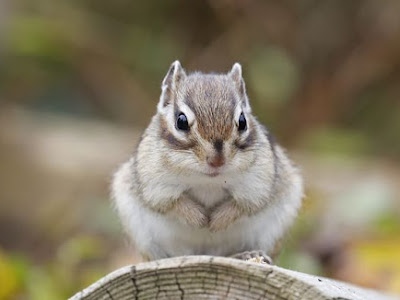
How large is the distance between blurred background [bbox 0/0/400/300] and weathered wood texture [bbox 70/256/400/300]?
452 cm

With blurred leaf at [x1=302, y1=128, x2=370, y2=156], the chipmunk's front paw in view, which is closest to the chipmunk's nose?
the chipmunk's front paw

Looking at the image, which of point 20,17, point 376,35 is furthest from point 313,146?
point 20,17

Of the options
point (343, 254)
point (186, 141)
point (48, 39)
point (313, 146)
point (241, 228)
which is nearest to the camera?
point (186, 141)

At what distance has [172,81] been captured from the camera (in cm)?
374

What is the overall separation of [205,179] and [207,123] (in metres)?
0.26

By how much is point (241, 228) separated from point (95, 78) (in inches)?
271

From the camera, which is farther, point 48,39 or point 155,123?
point 48,39

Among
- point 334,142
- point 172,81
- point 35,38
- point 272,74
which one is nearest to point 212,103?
point 172,81

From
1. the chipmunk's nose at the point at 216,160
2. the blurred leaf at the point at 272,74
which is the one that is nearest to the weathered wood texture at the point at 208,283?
the chipmunk's nose at the point at 216,160

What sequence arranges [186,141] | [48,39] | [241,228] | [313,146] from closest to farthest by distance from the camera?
[186,141] → [241,228] → [313,146] → [48,39]

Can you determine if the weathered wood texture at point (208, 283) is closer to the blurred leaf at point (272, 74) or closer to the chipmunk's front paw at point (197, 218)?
the chipmunk's front paw at point (197, 218)

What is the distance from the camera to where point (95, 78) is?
412 inches

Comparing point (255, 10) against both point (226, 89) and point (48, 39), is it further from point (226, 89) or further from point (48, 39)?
point (226, 89)

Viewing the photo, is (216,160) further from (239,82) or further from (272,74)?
(272,74)
